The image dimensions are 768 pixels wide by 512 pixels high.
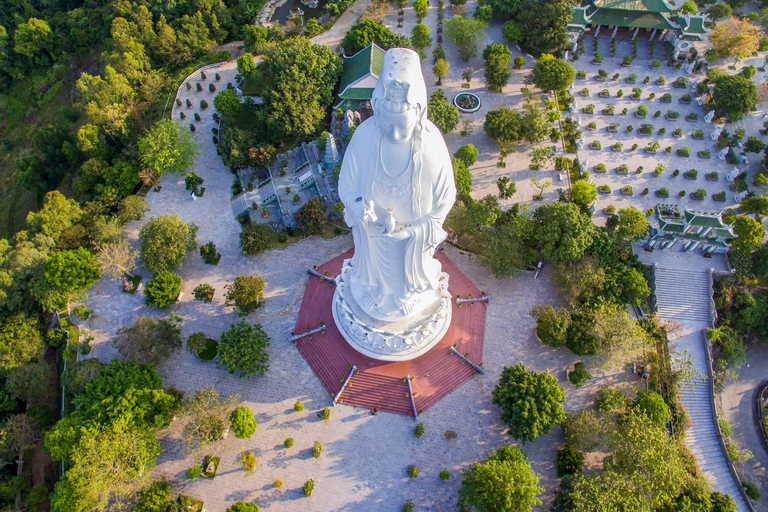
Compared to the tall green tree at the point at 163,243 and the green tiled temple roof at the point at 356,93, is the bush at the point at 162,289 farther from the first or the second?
the green tiled temple roof at the point at 356,93

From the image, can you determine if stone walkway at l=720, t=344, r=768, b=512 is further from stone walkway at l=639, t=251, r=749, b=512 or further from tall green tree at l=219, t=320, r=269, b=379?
tall green tree at l=219, t=320, r=269, b=379

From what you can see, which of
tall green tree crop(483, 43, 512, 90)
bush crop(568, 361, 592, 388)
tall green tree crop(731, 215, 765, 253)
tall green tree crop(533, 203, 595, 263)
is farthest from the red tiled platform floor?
tall green tree crop(483, 43, 512, 90)

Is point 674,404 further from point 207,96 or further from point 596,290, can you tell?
point 207,96

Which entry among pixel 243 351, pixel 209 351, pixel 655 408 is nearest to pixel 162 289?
pixel 209 351

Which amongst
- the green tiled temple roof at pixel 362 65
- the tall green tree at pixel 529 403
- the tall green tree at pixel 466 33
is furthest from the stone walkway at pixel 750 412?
the green tiled temple roof at pixel 362 65

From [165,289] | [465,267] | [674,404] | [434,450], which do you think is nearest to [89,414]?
[165,289]

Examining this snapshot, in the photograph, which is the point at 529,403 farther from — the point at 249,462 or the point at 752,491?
the point at 249,462
